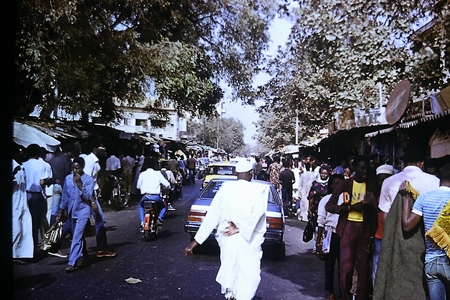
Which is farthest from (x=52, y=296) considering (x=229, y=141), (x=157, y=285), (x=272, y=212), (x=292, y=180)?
(x=229, y=141)

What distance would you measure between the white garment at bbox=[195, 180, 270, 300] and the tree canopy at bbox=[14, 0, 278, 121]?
8639 millimetres

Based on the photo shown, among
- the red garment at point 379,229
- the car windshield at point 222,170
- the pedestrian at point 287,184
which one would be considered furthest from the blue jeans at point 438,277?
the car windshield at point 222,170

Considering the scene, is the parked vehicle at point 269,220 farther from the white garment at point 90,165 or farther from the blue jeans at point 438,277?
the blue jeans at point 438,277

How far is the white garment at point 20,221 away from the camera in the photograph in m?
7.20

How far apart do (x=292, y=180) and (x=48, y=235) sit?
954cm

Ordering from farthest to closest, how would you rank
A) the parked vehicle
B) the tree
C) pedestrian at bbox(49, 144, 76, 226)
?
the tree, pedestrian at bbox(49, 144, 76, 226), the parked vehicle

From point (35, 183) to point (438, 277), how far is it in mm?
6715

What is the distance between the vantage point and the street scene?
4.98 meters

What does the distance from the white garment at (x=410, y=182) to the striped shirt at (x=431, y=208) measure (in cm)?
58

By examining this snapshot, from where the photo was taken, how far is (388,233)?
4.68 metres

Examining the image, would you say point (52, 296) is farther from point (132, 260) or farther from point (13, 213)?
point (132, 260)

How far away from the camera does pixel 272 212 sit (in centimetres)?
897

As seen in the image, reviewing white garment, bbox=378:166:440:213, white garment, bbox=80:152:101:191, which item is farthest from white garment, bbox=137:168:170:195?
white garment, bbox=378:166:440:213

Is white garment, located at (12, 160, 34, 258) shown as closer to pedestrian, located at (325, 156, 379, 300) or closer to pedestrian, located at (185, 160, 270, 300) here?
pedestrian, located at (185, 160, 270, 300)
